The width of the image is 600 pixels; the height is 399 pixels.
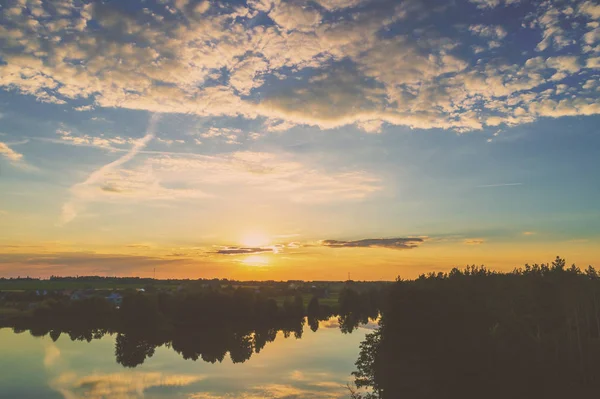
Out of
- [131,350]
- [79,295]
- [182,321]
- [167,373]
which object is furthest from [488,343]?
[79,295]

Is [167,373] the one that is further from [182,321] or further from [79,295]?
[79,295]

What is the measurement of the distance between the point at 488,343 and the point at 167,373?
37103 millimetres

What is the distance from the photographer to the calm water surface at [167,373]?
155 feet

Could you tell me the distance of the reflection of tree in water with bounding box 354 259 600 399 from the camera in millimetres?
41969

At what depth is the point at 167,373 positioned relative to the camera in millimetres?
57219

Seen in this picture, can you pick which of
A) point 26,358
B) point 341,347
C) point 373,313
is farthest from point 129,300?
point 373,313

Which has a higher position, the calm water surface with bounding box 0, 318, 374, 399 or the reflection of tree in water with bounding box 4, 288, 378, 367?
the reflection of tree in water with bounding box 4, 288, 378, 367

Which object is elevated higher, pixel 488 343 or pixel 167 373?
pixel 488 343

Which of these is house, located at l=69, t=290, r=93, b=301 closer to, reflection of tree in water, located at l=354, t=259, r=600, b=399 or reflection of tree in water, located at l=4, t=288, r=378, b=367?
reflection of tree in water, located at l=4, t=288, r=378, b=367

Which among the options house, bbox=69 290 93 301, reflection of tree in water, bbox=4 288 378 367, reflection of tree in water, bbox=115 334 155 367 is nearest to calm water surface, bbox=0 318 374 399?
reflection of tree in water, bbox=115 334 155 367

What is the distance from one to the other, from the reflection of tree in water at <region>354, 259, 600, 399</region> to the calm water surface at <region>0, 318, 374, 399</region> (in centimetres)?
703

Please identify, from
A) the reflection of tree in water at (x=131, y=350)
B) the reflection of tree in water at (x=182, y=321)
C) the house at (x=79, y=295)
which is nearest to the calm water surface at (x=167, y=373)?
the reflection of tree in water at (x=131, y=350)

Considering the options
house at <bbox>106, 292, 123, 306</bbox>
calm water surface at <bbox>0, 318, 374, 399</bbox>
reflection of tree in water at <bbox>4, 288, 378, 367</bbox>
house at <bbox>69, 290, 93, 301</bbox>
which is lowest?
calm water surface at <bbox>0, 318, 374, 399</bbox>

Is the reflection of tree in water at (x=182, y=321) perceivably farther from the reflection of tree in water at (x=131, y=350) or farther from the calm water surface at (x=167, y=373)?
the calm water surface at (x=167, y=373)
